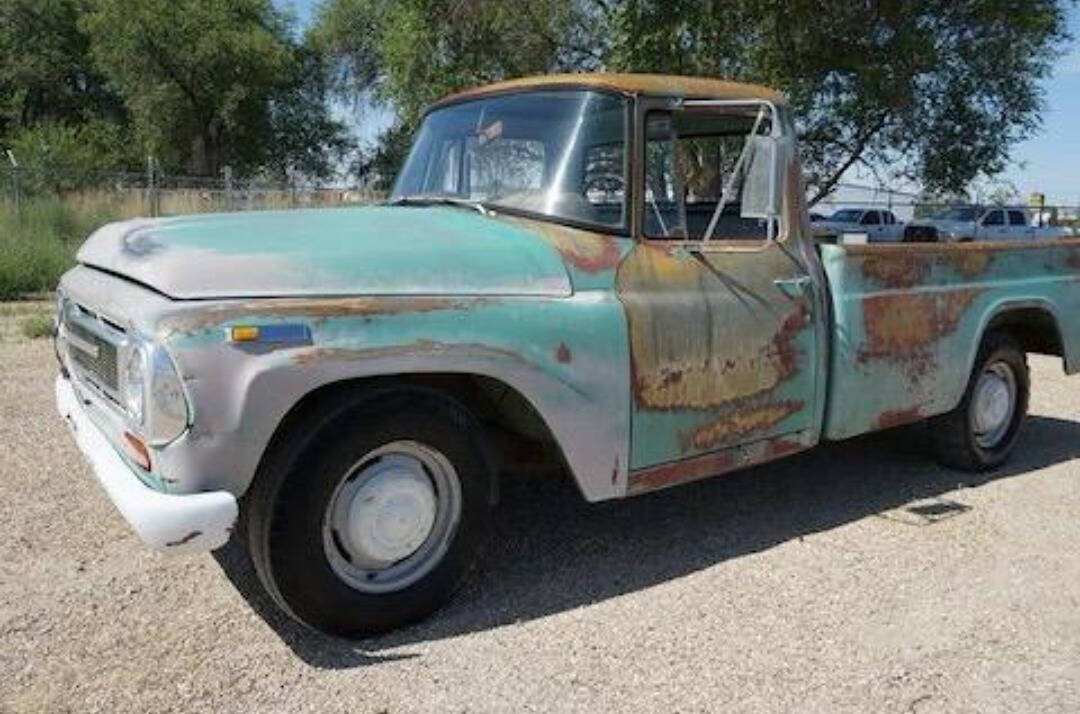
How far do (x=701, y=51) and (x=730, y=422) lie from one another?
559 inches

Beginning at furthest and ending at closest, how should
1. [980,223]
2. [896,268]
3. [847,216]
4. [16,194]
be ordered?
[980,223] → [847,216] → [16,194] → [896,268]

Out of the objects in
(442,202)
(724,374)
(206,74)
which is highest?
(206,74)

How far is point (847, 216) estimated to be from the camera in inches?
1043

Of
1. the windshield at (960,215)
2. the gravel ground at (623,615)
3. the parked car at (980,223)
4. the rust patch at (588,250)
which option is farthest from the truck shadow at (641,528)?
the windshield at (960,215)

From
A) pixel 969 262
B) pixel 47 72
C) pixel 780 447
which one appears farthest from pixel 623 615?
pixel 47 72

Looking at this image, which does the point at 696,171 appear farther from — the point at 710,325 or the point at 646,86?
the point at 710,325

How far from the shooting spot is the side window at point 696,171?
4.36 meters

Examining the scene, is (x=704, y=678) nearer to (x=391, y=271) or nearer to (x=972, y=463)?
(x=391, y=271)

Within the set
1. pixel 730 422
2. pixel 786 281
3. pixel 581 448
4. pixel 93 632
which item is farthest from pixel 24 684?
pixel 786 281

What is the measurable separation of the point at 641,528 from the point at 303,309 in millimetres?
2174

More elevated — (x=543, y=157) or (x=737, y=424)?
(x=543, y=157)

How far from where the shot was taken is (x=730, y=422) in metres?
4.49

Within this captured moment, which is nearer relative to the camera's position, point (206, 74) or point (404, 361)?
point (404, 361)

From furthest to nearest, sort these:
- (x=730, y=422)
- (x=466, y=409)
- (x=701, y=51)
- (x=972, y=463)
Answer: (x=701, y=51)
(x=972, y=463)
(x=730, y=422)
(x=466, y=409)
